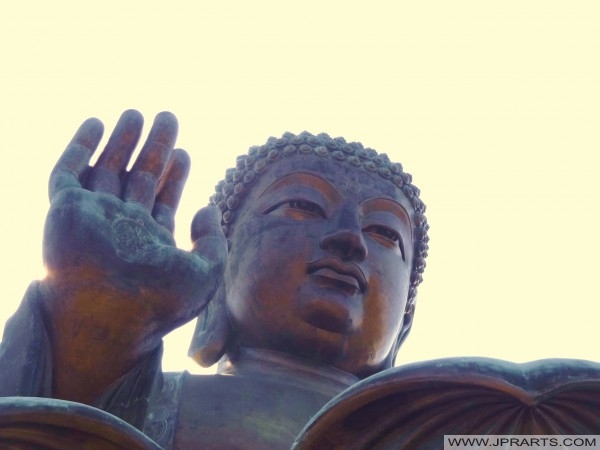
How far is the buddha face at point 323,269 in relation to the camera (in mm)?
6070

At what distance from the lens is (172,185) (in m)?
5.68

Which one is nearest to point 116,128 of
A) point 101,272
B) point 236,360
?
point 101,272

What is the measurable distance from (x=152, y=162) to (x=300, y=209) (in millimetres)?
1014

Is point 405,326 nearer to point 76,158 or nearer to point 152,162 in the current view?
point 152,162

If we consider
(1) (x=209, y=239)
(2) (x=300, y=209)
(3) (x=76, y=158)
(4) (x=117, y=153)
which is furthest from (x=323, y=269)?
(3) (x=76, y=158)

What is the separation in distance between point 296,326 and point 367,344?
14.4 inches

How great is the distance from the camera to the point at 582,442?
4281mm

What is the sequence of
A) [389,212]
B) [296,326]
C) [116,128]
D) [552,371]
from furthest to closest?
1. [389,212]
2. [296,326]
3. [116,128]
4. [552,371]

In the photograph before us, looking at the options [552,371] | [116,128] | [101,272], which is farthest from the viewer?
[116,128]

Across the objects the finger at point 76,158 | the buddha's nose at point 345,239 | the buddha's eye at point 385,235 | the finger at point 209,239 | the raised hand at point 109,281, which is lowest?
the raised hand at point 109,281

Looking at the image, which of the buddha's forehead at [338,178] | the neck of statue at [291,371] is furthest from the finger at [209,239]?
the buddha's forehead at [338,178]

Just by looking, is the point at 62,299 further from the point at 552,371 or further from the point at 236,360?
the point at 552,371

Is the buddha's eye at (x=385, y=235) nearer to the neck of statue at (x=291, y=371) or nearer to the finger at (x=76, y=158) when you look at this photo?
the neck of statue at (x=291, y=371)

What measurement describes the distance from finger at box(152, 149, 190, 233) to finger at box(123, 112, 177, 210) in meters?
0.06
